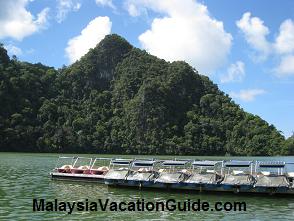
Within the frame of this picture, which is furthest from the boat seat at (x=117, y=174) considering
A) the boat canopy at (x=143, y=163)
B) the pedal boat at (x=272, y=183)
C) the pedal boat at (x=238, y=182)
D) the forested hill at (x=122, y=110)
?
the forested hill at (x=122, y=110)

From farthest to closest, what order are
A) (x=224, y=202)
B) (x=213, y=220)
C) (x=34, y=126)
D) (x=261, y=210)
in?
(x=34, y=126) < (x=224, y=202) < (x=261, y=210) < (x=213, y=220)

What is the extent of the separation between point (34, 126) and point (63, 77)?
49527mm

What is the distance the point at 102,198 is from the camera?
31469 millimetres

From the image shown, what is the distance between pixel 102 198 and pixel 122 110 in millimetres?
142800

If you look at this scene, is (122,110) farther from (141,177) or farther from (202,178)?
(202,178)

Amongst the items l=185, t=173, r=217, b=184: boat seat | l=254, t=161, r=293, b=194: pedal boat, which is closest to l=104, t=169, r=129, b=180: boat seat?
l=185, t=173, r=217, b=184: boat seat

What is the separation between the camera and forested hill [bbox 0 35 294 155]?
452 feet

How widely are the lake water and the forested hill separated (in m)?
87.6

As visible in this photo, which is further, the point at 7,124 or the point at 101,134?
the point at 101,134

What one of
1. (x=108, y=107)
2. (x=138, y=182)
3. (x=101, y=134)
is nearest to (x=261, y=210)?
(x=138, y=182)

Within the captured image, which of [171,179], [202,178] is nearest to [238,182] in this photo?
[202,178]

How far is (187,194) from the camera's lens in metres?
33.9

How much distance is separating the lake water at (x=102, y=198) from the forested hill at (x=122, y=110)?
287 ft

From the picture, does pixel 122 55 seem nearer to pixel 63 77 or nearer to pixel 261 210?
pixel 63 77
